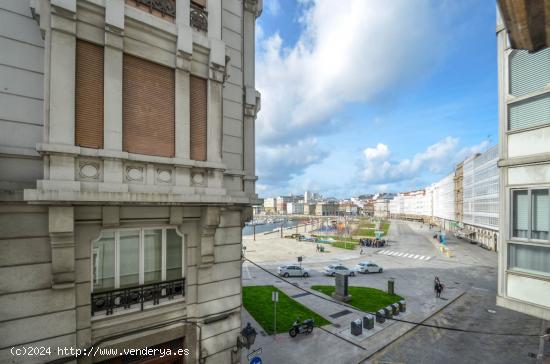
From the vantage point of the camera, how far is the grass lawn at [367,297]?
70.1 feet

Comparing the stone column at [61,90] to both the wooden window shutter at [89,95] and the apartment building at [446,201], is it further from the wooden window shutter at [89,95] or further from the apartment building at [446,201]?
the apartment building at [446,201]

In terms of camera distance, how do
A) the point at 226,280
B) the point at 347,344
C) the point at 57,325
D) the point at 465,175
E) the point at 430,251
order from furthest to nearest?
the point at 465,175 < the point at 430,251 < the point at 347,344 < the point at 226,280 < the point at 57,325

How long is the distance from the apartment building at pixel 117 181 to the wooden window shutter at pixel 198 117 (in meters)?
0.03

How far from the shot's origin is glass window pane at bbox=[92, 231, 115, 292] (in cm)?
702

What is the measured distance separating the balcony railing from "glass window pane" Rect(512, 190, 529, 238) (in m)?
10.8

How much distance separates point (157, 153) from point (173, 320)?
16.3ft

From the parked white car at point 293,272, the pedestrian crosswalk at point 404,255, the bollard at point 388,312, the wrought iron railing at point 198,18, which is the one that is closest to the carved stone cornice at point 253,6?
the wrought iron railing at point 198,18

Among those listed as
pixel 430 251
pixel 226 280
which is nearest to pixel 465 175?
pixel 430 251

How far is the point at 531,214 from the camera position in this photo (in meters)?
8.22

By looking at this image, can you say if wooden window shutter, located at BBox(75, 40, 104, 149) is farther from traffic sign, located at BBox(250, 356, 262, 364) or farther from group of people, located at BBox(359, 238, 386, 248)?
group of people, located at BBox(359, 238, 386, 248)

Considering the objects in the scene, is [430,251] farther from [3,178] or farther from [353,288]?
[3,178]

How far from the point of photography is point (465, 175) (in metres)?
65.3

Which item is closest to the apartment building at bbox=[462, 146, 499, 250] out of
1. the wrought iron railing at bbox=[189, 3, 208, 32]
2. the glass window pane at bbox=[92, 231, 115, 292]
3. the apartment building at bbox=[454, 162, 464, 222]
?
the apartment building at bbox=[454, 162, 464, 222]

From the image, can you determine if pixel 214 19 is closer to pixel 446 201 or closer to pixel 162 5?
pixel 162 5
